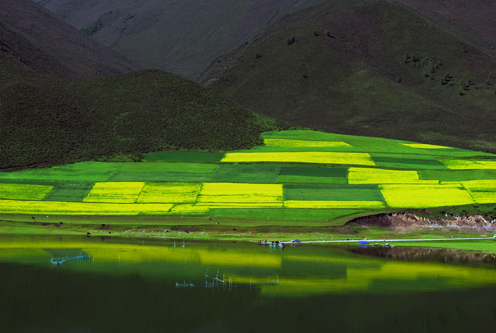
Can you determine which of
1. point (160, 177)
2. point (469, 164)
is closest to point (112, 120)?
point (160, 177)

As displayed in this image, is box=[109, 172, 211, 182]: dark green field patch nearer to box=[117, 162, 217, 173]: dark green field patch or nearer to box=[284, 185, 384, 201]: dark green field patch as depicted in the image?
box=[117, 162, 217, 173]: dark green field patch

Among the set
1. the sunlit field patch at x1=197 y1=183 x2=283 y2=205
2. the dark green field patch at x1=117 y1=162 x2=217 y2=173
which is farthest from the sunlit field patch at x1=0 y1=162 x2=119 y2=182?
the sunlit field patch at x1=197 y1=183 x2=283 y2=205

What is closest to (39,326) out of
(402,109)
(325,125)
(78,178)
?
(78,178)

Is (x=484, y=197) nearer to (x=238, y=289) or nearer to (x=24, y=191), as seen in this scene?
(x=238, y=289)

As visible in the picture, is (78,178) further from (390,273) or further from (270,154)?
(390,273)

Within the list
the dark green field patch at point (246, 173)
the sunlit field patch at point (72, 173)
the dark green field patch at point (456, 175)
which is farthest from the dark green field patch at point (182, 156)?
the dark green field patch at point (456, 175)
